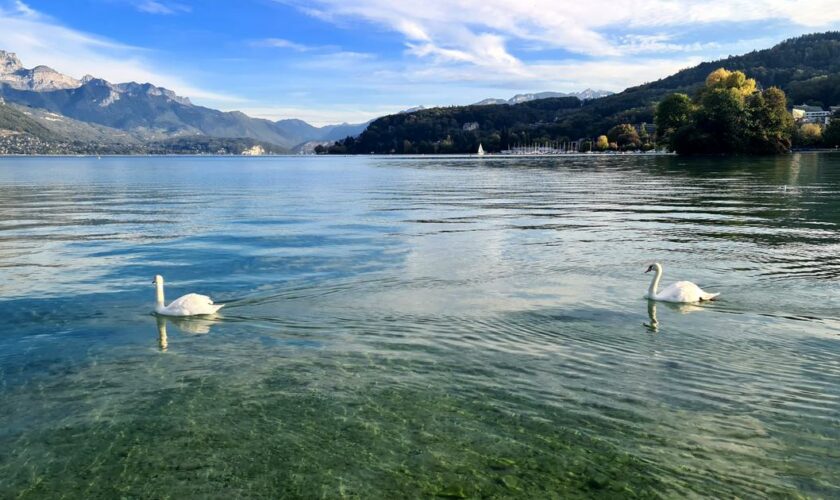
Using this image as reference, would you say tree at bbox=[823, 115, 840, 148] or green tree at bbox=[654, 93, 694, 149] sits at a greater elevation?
green tree at bbox=[654, 93, 694, 149]

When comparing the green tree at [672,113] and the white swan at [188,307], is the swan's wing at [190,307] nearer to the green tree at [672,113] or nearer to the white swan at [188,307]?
the white swan at [188,307]

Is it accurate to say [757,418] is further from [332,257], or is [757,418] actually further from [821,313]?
[332,257]

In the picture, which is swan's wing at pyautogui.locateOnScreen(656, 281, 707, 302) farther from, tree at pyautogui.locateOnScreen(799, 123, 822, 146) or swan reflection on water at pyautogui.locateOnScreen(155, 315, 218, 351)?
tree at pyautogui.locateOnScreen(799, 123, 822, 146)

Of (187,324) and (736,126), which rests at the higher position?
(736,126)

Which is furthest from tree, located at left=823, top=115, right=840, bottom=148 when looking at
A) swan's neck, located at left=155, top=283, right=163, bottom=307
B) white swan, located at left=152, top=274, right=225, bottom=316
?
swan's neck, located at left=155, top=283, right=163, bottom=307

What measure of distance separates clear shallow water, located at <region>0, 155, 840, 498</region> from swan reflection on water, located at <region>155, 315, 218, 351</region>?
3.0 inches

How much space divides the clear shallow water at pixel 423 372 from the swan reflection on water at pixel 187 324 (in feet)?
0.25

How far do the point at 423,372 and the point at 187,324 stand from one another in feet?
22.5

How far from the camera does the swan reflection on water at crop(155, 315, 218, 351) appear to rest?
590 inches

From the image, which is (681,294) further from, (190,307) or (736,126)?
(736,126)

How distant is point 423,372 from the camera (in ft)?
39.6

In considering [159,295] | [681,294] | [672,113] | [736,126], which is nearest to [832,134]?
[672,113]

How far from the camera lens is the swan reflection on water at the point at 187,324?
14994 mm

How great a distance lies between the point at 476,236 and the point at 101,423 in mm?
21298
